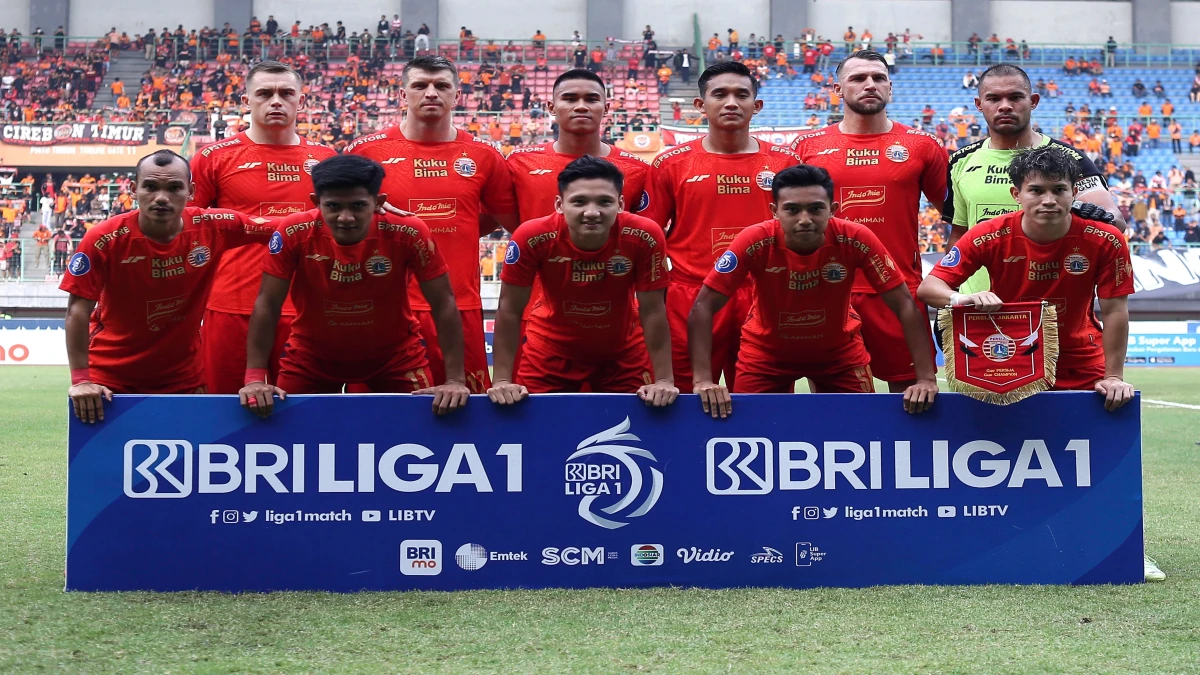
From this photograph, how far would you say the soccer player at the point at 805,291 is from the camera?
4.68 meters

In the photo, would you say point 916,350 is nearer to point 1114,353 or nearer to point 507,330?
point 1114,353

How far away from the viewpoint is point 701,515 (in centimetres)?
446

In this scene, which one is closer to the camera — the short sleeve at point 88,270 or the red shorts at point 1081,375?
the short sleeve at point 88,270

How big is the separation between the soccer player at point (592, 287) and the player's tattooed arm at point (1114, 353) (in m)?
1.65

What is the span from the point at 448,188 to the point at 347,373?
46.2 inches

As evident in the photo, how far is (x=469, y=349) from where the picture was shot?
19.0 feet

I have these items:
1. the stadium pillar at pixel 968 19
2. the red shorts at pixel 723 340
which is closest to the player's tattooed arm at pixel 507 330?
the red shorts at pixel 723 340

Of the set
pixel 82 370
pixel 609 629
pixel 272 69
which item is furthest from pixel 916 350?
pixel 272 69

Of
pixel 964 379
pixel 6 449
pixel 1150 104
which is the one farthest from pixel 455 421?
pixel 1150 104

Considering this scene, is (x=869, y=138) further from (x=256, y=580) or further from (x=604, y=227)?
(x=256, y=580)

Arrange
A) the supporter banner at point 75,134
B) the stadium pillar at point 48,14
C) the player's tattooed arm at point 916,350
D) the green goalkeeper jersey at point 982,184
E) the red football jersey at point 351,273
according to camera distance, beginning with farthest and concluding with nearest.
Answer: the stadium pillar at point 48,14
the supporter banner at point 75,134
the green goalkeeper jersey at point 982,184
the red football jersey at point 351,273
the player's tattooed arm at point 916,350

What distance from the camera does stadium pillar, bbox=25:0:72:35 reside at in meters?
35.8

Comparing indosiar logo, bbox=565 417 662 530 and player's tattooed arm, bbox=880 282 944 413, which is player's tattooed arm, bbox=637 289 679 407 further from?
player's tattooed arm, bbox=880 282 944 413

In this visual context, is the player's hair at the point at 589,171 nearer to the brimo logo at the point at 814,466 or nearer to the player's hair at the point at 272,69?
the brimo logo at the point at 814,466
